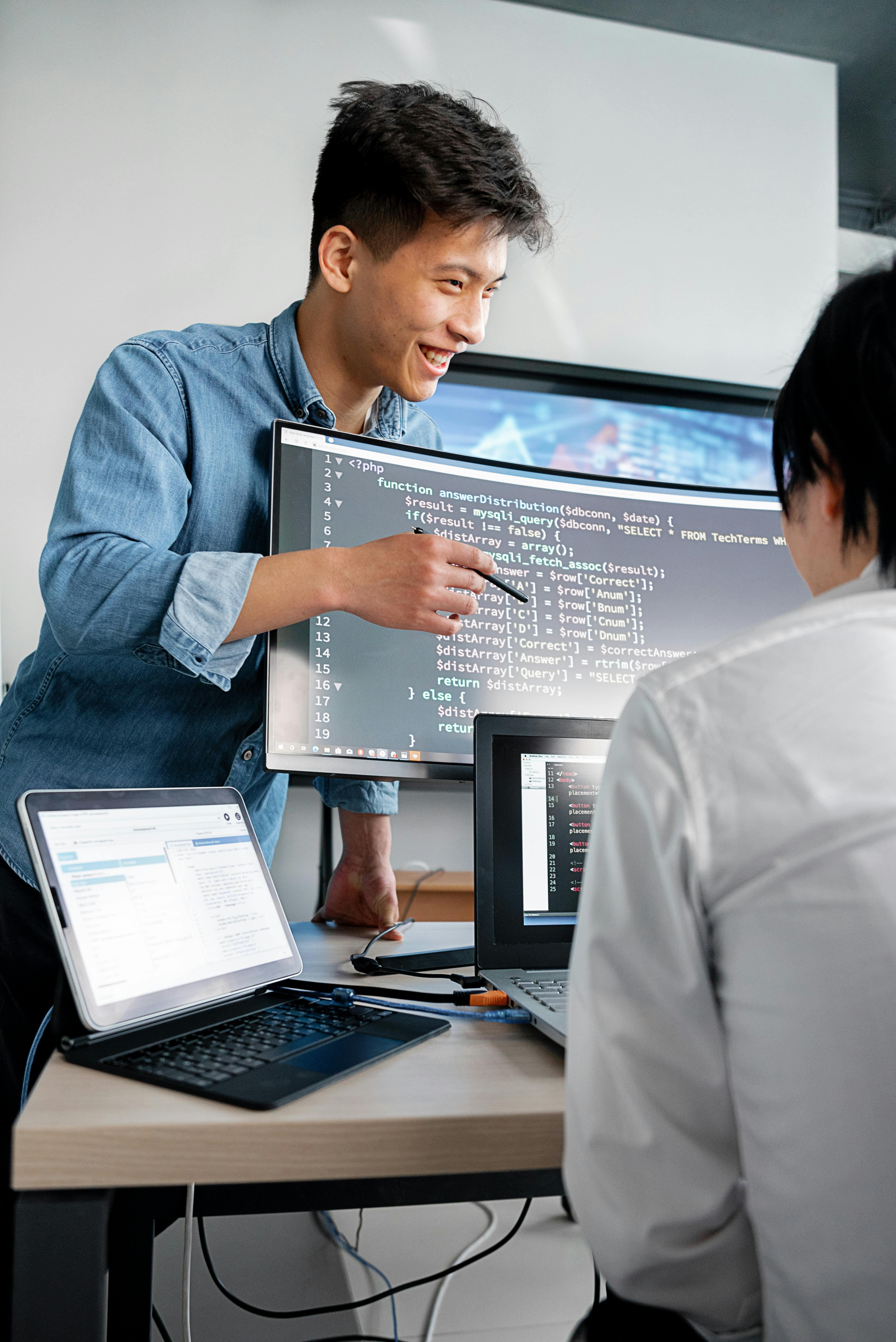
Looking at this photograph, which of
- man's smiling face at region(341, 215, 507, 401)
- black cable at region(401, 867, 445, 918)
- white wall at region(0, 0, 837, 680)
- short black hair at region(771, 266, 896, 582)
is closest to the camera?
short black hair at region(771, 266, 896, 582)

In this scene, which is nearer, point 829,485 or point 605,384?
point 829,485

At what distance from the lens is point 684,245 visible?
2.79 meters

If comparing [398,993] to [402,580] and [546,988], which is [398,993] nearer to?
[546,988]

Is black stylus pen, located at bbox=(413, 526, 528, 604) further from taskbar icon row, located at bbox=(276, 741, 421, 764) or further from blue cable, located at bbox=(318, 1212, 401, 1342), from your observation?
blue cable, located at bbox=(318, 1212, 401, 1342)

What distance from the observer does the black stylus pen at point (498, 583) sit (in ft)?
3.11

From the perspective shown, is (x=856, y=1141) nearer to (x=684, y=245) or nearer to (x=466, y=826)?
(x=466, y=826)

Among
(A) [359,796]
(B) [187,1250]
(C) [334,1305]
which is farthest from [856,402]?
(C) [334,1305]

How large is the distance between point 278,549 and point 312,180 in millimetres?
1928

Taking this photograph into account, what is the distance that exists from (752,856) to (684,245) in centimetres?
281

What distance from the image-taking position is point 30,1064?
634mm

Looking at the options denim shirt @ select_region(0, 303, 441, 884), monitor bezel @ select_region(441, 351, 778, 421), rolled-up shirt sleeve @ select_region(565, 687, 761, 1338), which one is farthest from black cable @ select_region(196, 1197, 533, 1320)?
monitor bezel @ select_region(441, 351, 778, 421)

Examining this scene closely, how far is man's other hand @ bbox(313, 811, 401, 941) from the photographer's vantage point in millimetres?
1156

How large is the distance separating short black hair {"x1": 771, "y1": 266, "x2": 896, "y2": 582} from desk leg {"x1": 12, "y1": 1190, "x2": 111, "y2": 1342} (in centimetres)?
52

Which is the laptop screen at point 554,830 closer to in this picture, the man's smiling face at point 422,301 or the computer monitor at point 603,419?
the man's smiling face at point 422,301
